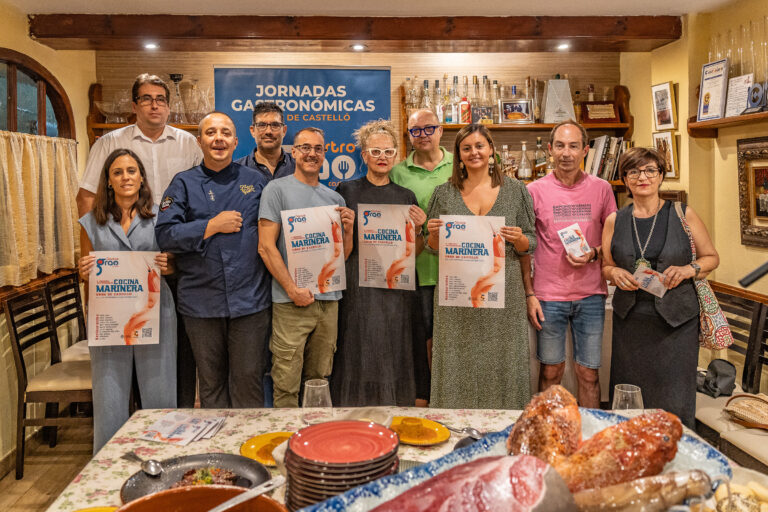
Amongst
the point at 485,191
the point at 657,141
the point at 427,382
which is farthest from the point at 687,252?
the point at 657,141

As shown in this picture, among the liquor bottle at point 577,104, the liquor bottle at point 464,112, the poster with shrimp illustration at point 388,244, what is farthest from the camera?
the liquor bottle at point 577,104

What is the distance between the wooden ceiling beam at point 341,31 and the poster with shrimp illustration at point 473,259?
2089 mm

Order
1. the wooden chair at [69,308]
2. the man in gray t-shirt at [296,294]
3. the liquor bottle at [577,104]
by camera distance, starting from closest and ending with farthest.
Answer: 1. the man in gray t-shirt at [296,294]
2. the wooden chair at [69,308]
3. the liquor bottle at [577,104]

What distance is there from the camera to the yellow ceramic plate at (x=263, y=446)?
53.8 inches

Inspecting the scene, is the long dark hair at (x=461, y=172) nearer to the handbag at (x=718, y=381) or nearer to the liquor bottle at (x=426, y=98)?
the handbag at (x=718, y=381)

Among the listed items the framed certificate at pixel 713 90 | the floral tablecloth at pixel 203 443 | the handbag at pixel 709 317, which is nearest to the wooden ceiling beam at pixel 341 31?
the framed certificate at pixel 713 90

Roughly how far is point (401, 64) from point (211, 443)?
176 inches

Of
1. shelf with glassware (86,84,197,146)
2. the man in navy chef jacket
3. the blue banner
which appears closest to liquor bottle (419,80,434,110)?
the blue banner

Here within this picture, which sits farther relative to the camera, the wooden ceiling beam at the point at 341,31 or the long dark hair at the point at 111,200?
the wooden ceiling beam at the point at 341,31

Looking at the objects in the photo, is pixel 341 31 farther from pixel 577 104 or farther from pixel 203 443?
pixel 203 443

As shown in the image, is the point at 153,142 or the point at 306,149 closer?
the point at 306,149

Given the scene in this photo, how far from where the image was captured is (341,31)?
4.20 m

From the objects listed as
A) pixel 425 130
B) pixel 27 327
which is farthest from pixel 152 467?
pixel 27 327

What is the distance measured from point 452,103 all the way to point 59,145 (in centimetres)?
302
